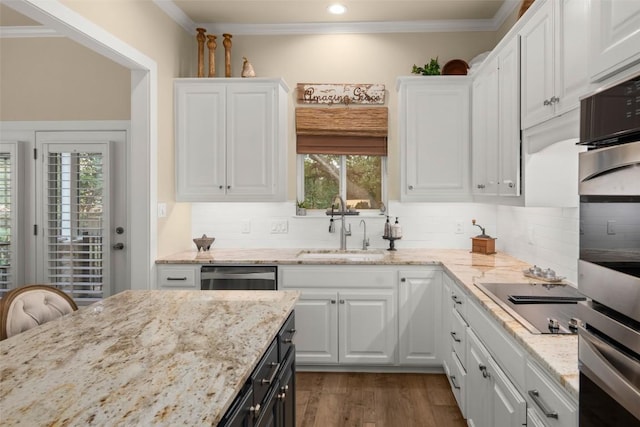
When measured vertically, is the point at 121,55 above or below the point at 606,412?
above

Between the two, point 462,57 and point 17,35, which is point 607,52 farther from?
point 17,35

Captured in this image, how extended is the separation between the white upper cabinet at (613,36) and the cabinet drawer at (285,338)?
1.38 metres

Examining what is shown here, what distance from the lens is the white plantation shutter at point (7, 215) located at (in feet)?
13.0

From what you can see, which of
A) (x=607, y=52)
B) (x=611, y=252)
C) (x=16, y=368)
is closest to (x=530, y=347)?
(x=611, y=252)

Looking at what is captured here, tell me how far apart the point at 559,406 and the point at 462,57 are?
338 centimetres

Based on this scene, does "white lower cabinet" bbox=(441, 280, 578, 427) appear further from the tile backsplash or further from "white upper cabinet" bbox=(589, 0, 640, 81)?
the tile backsplash

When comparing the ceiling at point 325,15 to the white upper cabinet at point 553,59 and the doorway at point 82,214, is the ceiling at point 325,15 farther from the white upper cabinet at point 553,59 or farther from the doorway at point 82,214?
the white upper cabinet at point 553,59

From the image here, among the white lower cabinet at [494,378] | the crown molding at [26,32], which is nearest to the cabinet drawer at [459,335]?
the white lower cabinet at [494,378]

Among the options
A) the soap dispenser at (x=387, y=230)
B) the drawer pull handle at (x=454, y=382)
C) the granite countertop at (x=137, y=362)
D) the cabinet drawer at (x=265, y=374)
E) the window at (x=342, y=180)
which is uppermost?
the window at (x=342, y=180)

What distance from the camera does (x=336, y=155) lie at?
4.14 metres

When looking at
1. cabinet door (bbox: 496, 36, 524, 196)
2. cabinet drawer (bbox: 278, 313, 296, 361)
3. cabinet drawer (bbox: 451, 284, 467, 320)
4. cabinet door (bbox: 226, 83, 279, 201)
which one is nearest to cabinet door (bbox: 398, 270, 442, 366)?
cabinet drawer (bbox: 451, 284, 467, 320)

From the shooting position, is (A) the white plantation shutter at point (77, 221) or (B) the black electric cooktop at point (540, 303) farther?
(A) the white plantation shutter at point (77, 221)

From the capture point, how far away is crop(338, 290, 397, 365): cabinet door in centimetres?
339

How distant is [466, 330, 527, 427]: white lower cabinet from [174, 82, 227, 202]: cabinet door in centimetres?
233
